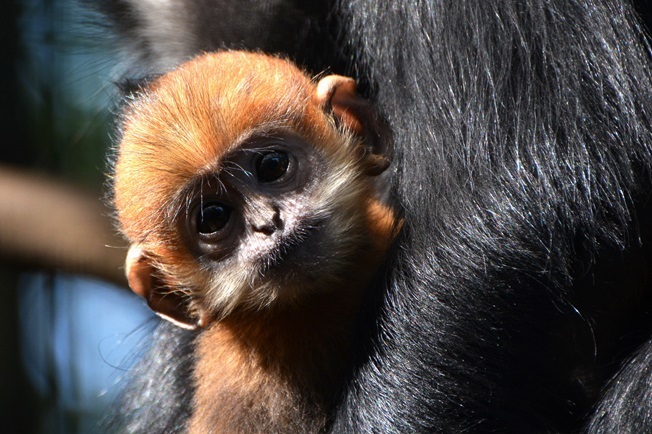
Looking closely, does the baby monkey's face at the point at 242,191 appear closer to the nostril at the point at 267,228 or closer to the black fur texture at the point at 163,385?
the nostril at the point at 267,228

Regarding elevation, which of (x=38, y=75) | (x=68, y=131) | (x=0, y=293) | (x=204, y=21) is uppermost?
(x=204, y=21)

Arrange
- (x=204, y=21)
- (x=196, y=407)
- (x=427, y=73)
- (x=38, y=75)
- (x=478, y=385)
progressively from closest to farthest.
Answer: (x=478, y=385) < (x=427, y=73) < (x=196, y=407) < (x=204, y=21) < (x=38, y=75)

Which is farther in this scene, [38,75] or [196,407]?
[38,75]

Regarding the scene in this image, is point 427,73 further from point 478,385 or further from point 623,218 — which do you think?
point 478,385

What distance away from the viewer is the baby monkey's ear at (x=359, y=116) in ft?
10.5

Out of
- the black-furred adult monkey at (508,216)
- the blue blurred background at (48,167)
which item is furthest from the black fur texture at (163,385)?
the black-furred adult monkey at (508,216)

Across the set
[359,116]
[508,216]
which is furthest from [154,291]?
[508,216]

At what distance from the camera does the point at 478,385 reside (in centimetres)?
259

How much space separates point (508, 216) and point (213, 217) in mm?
965

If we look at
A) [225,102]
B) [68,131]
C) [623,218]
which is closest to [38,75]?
[68,131]

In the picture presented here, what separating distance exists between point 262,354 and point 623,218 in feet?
4.00

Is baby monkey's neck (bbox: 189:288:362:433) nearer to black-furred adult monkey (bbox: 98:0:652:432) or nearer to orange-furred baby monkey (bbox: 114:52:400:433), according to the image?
orange-furred baby monkey (bbox: 114:52:400:433)

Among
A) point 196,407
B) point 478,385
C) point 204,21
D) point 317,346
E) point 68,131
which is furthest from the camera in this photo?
point 68,131

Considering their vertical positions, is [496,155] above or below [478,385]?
above
